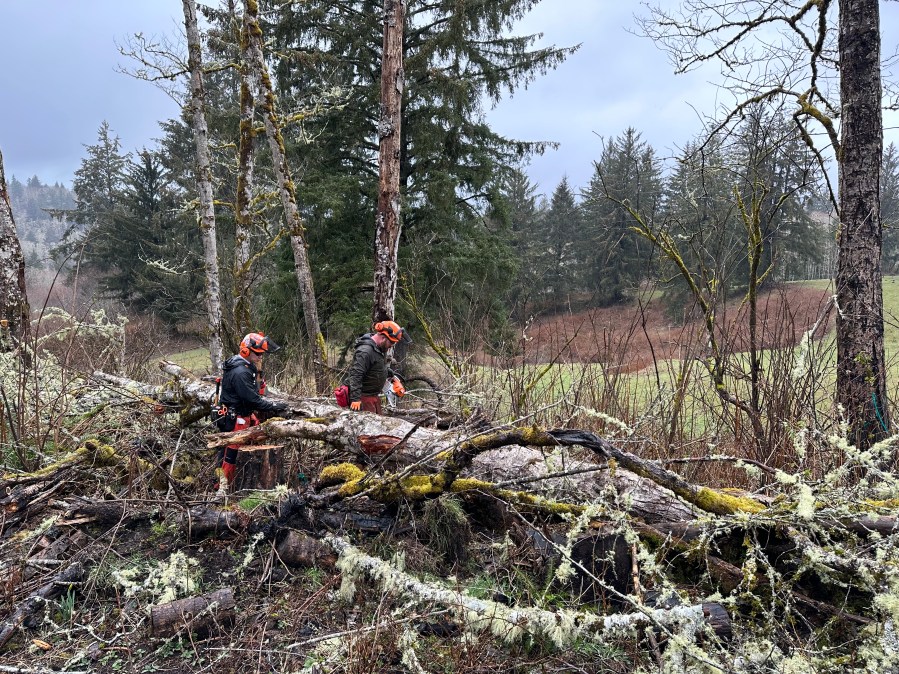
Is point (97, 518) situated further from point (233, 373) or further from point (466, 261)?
point (466, 261)

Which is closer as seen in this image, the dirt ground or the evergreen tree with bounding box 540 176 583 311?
the dirt ground

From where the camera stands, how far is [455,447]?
268 centimetres

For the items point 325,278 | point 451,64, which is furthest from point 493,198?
point 325,278

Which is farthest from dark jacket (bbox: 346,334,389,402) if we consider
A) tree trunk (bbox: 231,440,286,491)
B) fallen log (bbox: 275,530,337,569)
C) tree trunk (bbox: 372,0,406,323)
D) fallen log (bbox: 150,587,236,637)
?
fallen log (bbox: 150,587,236,637)

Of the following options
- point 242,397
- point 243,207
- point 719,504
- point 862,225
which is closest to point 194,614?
point 242,397

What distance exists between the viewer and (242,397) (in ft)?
14.0

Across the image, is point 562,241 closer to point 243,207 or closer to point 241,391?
point 243,207

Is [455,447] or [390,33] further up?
[390,33]

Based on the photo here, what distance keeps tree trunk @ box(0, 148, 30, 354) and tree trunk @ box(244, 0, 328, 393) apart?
3.73 metres

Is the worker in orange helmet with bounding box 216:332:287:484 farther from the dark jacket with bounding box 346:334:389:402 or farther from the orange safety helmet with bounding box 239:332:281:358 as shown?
the dark jacket with bounding box 346:334:389:402

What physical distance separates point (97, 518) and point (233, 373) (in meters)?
1.48

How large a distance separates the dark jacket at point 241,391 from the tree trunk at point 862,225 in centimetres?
488

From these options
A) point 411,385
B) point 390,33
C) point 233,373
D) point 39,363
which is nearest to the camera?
point 233,373

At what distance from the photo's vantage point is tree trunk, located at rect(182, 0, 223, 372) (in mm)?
9109
